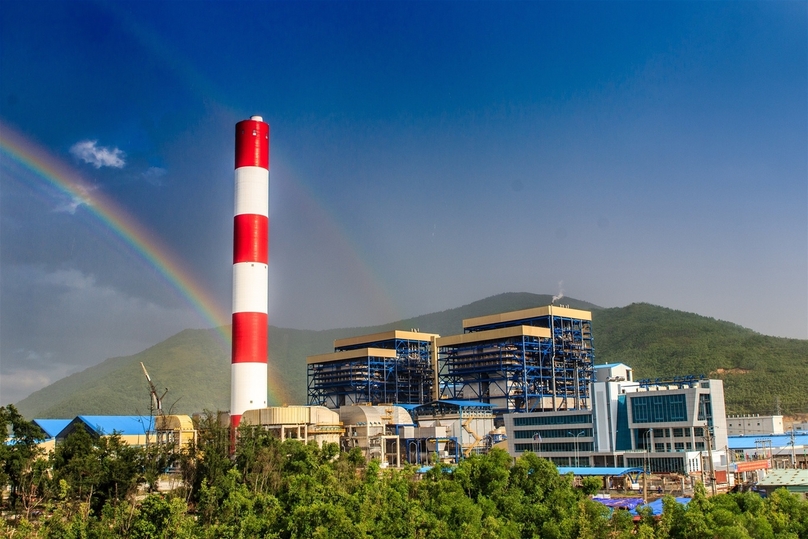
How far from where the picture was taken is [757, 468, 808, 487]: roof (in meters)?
61.5

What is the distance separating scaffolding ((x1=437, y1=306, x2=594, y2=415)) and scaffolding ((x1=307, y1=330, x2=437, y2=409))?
1241 centimetres

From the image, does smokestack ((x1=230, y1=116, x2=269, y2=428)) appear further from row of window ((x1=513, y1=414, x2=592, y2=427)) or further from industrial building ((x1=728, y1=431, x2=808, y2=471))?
industrial building ((x1=728, y1=431, x2=808, y2=471))

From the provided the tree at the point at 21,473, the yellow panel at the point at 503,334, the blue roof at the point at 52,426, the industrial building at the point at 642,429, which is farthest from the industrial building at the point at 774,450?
the blue roof at the point at 52,426

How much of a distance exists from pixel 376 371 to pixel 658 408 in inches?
2457

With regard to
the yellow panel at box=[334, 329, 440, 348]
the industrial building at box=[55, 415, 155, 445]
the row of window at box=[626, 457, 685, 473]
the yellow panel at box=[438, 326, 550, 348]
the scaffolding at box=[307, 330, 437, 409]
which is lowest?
the row of window at box=[626, 457, 685, 473]

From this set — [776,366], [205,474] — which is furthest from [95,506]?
[776,366]

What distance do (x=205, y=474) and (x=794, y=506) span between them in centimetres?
3792

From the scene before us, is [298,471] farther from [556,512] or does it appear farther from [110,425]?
[110,425]

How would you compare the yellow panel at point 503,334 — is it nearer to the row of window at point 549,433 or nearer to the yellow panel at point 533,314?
the yellow panel at point 533,314

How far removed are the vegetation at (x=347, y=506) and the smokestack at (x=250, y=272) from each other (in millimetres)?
21485

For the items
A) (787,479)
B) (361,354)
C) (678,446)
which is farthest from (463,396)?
(787,479)

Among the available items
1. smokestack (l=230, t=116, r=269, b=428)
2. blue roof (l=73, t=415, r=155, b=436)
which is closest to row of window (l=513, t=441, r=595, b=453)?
smokestack (l=230, t=116, r=269, b=428)

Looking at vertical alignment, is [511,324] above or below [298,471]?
above

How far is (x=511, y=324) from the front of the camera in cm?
12581
